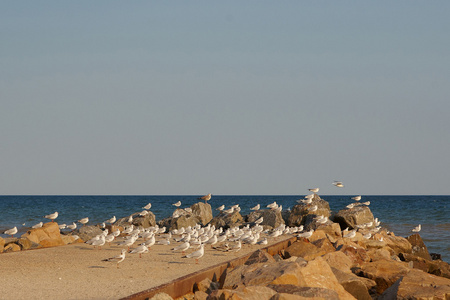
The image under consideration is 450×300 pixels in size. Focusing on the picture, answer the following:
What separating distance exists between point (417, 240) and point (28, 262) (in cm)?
1788

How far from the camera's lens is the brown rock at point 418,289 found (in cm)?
1214

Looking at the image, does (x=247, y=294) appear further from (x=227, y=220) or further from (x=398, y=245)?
(x=227, y=220)

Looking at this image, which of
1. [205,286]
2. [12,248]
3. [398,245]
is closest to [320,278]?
[205,286]

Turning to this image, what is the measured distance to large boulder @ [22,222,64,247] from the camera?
19609 millimetres

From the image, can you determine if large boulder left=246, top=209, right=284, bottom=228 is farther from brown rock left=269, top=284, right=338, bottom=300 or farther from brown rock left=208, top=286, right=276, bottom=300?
brown rock left=208, top=286, right=276, bottom=300

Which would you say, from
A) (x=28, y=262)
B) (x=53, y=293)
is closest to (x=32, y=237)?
(x=28, y=262)

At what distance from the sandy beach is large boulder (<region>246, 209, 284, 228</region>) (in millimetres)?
8881

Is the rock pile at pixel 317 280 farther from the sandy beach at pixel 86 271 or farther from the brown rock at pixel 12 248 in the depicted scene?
the brown rock at pixel 12 248

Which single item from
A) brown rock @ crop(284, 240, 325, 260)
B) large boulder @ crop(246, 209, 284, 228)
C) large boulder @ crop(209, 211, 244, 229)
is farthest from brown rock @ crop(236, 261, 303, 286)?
large boulder @ crop(209, 211, 244, 229)

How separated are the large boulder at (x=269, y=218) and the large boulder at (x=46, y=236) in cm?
1000

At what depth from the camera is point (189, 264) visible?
14.7 meters

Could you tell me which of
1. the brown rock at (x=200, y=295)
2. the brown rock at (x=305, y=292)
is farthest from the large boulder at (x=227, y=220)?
the brown rock at (x=305, y=292)

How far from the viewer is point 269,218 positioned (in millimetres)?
27797

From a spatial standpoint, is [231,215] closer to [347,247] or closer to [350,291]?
[347,247]
